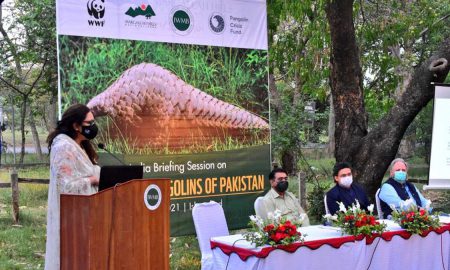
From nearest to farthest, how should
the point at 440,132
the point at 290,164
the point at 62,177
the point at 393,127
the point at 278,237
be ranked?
the point at 62,177, the point at 278,237, the point at 440,132, the point at 393,127, the point at 290,164

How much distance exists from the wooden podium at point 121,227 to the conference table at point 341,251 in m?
1.46

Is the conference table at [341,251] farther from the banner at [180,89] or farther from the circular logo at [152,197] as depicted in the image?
the banner at [180,89]

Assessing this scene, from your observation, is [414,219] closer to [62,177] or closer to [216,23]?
[216,23]

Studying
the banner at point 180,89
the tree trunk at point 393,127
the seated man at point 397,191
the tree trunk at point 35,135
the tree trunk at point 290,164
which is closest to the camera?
the banner at point 180,89

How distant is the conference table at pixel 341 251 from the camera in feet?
15.6

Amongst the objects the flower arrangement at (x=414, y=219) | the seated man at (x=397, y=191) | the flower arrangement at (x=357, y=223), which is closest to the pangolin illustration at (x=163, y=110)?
the seated man at (x=397, y=191)

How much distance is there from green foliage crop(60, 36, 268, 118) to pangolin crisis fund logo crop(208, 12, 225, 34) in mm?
216

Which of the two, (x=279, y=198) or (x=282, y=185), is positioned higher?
(x=282, y=185)

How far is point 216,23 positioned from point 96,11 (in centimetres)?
155

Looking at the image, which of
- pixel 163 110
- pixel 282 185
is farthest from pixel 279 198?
pixel 163 110

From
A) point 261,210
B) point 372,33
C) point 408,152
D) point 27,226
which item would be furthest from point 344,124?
point 408,152

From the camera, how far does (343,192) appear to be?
625 cm

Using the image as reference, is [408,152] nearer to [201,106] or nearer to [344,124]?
[344,124]

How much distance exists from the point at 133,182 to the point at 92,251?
44 cm
